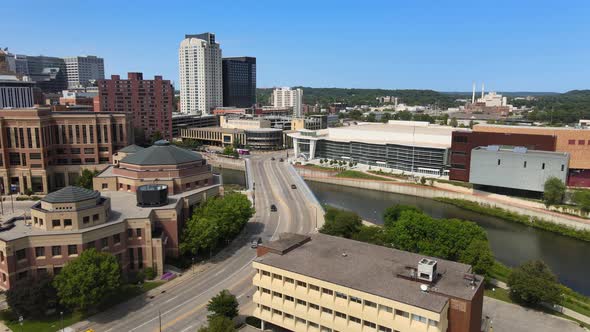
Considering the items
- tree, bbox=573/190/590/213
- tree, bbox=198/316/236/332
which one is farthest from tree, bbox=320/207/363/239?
tree, bbox=573/190/590/213

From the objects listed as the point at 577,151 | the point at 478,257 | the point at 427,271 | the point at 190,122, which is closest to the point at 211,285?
the point at 427,271

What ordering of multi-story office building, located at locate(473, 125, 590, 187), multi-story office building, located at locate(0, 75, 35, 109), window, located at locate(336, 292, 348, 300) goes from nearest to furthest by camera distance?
window, located at locate(336, 292, 348, 300)
multi-story office building, located at locate(473, 125, 590, 187)
multi-story office building, located at locate(0, 75, 35, 109)

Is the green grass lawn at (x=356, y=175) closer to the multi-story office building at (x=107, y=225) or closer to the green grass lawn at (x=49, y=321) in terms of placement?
the multi-story office building at (x=107, y=225)

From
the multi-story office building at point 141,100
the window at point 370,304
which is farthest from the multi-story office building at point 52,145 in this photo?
the window at point 370,304

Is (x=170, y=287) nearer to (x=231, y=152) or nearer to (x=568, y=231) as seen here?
(x=568, y=231)

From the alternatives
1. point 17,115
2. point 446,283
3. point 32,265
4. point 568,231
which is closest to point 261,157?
point 17,115

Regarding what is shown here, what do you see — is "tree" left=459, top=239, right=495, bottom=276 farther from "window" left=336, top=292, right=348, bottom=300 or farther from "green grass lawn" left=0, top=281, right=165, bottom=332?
"green grass lawn" left=0, top=281, right=165, bottom=332

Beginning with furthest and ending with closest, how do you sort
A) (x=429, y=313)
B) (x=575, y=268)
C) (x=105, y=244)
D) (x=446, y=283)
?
(x=575, y=268), (x=105, y=244), (x=446, y=283), (x=429, y=313)
